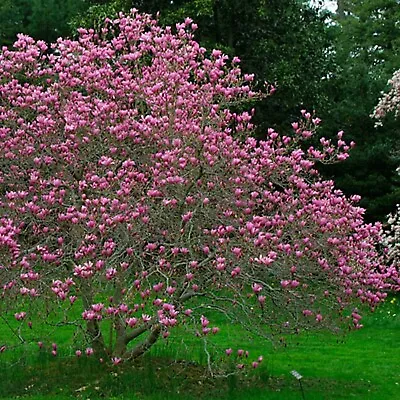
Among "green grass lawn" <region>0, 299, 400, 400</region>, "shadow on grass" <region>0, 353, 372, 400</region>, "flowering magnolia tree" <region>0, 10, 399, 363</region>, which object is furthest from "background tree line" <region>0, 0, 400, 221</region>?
"flowering magnolia tree" <region>0, 10, 399, 363</region>

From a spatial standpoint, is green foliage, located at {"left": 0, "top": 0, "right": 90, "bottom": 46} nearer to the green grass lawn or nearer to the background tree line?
the background tree line

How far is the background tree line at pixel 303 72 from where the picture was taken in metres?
18.2

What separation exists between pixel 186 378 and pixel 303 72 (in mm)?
12659

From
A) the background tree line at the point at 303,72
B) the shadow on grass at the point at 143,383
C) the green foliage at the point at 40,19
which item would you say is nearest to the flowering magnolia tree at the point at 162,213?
the shadow on grass at the point at 143,383

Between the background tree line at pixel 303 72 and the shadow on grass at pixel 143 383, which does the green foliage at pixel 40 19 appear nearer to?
the background tree line at pixel 303 72

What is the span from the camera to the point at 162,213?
7.04 m

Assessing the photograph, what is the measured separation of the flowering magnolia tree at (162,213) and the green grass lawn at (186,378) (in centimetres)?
52

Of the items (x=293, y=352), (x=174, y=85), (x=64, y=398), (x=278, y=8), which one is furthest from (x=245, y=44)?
(x=64, y=398)

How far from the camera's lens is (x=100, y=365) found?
27.0ft

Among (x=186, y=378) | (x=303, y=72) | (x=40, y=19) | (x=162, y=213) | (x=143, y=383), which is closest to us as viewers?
(x=162, y=213)

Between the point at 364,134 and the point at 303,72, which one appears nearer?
the point at 364,134

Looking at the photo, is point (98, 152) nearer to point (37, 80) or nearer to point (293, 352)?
point (37, 80)

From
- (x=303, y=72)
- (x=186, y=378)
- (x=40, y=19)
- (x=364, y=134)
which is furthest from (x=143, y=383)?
(x=40, y=19)

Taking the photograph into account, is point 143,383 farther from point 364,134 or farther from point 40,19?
point 40,19
